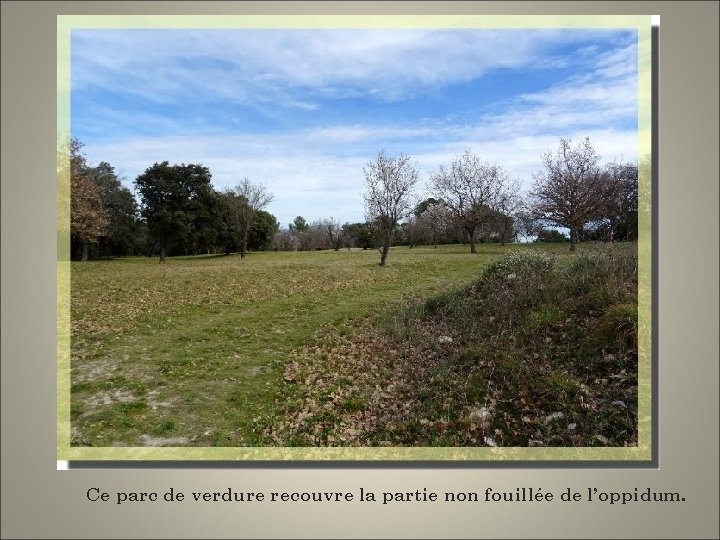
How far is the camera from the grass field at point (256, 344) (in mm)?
2742

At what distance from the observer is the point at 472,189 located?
10.0ft

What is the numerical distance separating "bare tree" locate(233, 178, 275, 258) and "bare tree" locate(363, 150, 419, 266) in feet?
2.74

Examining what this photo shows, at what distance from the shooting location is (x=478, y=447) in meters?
2.71

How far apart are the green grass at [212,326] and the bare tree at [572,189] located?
33cm

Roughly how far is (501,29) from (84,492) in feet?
15.6

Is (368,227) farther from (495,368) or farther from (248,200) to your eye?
(495,368)

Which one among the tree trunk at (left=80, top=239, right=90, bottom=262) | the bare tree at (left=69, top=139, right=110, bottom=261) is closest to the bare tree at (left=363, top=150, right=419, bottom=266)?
the bare tree at (left=69, top=139, right=110, bottom=261)

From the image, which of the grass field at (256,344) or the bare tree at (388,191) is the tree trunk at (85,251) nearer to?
the grass field at (256,344)

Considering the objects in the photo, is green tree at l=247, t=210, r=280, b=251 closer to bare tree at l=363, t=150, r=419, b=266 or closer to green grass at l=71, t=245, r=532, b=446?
green grass at l=71, t=245, r=532, b=446

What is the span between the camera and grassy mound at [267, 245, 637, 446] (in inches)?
105

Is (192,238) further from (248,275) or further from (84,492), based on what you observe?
(84,492)
